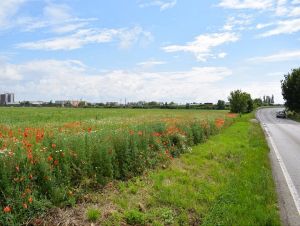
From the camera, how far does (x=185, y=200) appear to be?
745 centimetres

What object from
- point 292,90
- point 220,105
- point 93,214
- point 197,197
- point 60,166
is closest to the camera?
point 93,214

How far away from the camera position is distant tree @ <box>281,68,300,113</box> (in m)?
67.1

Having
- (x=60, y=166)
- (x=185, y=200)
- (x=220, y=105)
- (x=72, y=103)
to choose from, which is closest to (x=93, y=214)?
(x=60, y=166)

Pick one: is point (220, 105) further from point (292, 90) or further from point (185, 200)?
point (185, 200)

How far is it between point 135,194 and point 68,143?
1683 millimetres

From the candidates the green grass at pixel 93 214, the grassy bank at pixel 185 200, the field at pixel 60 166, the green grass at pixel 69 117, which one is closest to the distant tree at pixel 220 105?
the green grass at pixel 69 117

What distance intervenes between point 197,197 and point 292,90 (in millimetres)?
65895

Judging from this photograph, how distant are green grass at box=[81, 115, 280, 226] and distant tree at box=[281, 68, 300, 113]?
6031 cm

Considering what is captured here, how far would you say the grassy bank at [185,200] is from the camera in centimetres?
624

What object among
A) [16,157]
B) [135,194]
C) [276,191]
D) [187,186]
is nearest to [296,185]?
[276,191]

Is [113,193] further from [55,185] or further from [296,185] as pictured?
[296,185]

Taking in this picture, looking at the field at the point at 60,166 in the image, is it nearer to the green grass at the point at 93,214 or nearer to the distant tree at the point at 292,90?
the green grass at the point at 93,214

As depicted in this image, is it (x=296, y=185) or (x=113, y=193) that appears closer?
(x=113, y=193)

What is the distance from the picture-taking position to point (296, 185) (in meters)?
9.58
